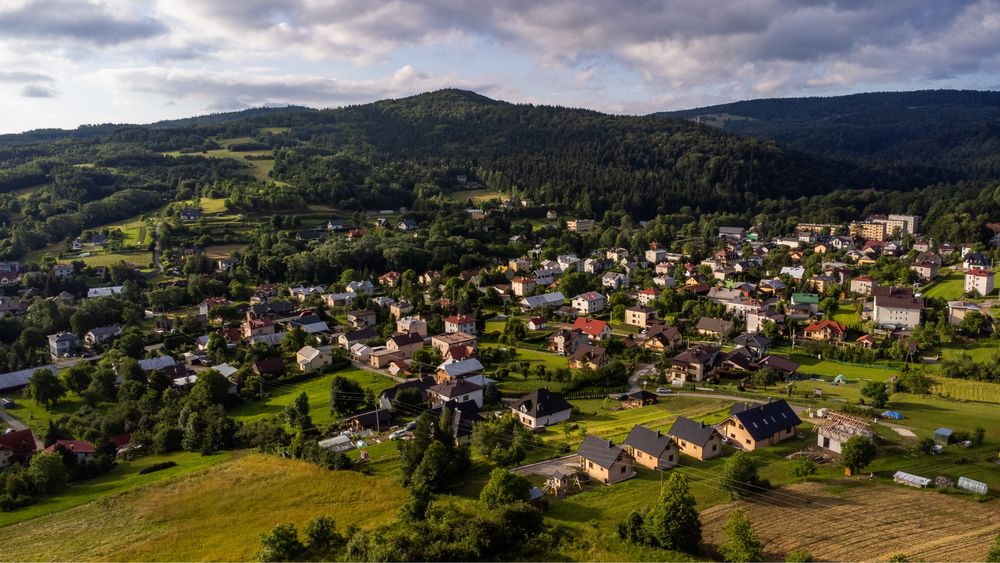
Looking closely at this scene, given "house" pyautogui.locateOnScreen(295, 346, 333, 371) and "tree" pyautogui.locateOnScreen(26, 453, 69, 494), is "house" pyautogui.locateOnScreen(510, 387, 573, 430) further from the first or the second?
"tree" pyautogui.locateOnScreen(26, 453, 69, 494)

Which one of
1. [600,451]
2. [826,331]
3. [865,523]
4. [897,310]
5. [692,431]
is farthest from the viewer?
[897,310]

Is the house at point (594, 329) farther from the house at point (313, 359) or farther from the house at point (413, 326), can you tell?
the house at point (313, 359)

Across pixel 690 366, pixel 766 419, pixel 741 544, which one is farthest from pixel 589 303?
pixel 741 544

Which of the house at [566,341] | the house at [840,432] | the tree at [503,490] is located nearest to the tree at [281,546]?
the tree at [503,490]

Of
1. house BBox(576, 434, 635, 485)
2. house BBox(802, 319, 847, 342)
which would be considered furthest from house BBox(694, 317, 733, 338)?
house BBox(576, 434, 635, 485)

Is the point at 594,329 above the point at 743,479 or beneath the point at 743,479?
above

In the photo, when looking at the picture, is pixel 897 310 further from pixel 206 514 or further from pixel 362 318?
pixel 206 514

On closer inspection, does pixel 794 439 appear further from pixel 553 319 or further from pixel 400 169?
pixel 400 169
